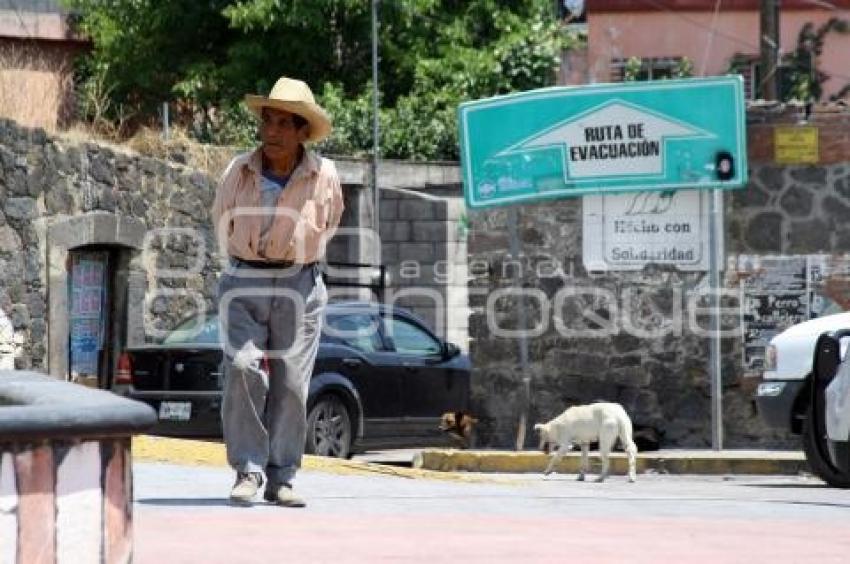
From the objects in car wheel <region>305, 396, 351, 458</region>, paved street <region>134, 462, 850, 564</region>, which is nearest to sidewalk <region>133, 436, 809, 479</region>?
car wheel <region>305, 396, 351, 458</region>

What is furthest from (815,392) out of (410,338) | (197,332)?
(410,338)

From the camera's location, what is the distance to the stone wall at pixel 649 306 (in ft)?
61.4

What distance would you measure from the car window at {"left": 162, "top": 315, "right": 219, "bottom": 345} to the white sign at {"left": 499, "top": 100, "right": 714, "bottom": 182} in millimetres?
3019

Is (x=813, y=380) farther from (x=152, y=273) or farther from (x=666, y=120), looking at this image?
(x=152, y=273)

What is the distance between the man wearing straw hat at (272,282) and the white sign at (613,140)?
30.1 feet

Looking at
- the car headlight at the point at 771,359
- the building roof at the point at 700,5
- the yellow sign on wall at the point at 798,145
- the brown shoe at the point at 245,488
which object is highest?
the building roof at the point at 700,5

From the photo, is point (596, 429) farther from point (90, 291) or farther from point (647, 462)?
point (90, 291)

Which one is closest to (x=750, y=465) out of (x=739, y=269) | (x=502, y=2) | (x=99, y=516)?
(x=739, y=269)

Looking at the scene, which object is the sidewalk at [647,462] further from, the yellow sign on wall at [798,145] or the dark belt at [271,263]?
the dark belt at [271,263]

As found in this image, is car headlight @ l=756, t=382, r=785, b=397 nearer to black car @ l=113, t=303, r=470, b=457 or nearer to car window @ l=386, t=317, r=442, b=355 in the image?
black car @ l=113, t=303, r=470, b=457

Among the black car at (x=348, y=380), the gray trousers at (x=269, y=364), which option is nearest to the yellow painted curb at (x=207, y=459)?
the gray trousers at (x=269, y=364)

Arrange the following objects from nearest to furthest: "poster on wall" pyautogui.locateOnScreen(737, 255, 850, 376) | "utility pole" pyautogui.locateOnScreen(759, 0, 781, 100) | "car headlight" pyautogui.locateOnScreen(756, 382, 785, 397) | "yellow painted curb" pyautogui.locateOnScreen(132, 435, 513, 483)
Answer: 1. "yellow painted curb" pyautogui.locateOnScreen(132, 435, 513, 483)
2. "car headlight" pyautogui.locateOnScreen(756, 382, 785, 397)
3. "poster on wall" pyautogui.locateOnScreen(737, 255, 850, 376)
4. "utility pole" pyautogui.locateOnScreen(759, 0, 781, 100)

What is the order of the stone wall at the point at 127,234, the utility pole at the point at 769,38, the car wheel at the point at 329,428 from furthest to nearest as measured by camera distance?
the utility pole at the point at 769,38 < the stone wall at the point at 127,234 < the car wheel at the point at 329,428

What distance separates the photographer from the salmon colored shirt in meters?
9.56
